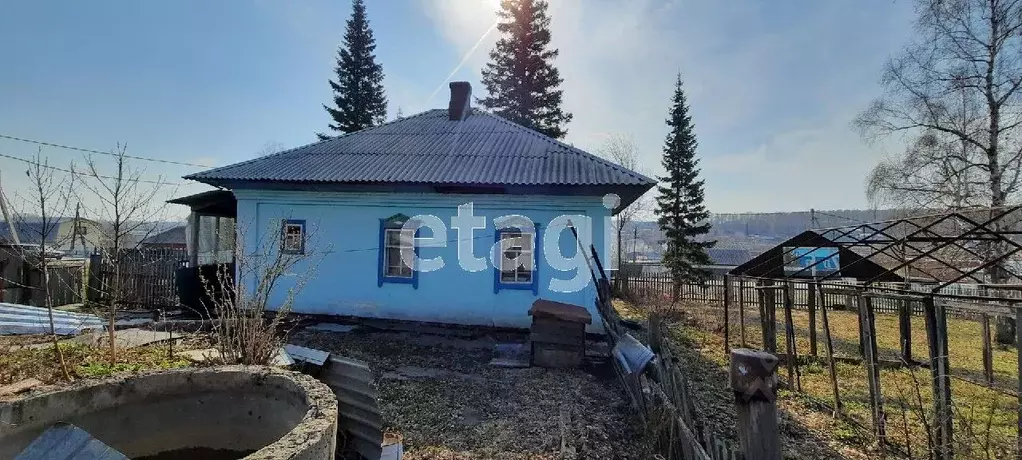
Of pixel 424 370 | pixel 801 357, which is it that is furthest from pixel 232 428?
pixel 801 357

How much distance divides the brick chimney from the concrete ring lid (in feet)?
40.3

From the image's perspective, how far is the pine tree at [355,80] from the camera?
26062 millimetres

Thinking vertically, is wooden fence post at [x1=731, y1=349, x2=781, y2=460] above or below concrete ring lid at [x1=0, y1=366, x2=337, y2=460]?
above

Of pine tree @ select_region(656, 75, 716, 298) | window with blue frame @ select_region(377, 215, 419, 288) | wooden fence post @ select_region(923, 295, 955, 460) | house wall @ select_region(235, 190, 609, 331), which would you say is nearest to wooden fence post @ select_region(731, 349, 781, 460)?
wooden fence post @ select_region(923, 295, 955, 460)

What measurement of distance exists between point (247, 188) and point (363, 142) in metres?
3.41

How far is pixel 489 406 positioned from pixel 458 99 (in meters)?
11.1

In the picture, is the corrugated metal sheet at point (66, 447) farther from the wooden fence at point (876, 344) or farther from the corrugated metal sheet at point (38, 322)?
the corrugated metal sheet at point (38, 322)

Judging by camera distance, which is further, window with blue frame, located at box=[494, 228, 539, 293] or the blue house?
window with blue frame, located at box=[494, 228, 539, 293]

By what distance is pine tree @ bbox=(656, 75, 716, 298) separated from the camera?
2238 centimetres

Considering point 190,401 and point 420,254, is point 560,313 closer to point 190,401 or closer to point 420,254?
point 420,254

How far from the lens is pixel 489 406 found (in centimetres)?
583

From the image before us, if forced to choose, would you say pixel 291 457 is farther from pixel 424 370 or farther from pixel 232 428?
pixel 424 370

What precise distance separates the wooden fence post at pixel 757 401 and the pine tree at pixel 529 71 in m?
23.5

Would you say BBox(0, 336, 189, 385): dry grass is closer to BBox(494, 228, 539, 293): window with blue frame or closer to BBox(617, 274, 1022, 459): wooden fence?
BBox(494, 228, 539, 293): window with blue frame
